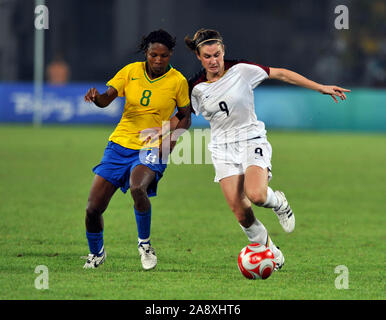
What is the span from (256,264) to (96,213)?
162 centimetres

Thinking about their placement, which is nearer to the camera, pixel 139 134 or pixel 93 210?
pixel 93 210

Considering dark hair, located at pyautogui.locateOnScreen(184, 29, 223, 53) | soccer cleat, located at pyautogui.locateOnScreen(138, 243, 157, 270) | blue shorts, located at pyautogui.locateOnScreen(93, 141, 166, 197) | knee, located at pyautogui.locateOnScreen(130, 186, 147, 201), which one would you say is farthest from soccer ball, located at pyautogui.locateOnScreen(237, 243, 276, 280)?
dark hair, located at pyautogui.locateOnScreen(184, 29, 223, 53)

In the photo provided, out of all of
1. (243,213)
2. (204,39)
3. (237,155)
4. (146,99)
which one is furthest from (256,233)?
(204,39)

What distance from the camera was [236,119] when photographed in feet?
25.2

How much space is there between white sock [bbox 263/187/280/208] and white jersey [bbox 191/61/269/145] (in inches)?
21.2

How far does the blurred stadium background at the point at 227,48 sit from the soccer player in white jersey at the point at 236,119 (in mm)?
21966

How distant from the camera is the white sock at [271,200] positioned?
7.63 m

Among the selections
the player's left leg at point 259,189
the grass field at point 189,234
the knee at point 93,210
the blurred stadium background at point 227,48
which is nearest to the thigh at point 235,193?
the player's left leg at point 259,189

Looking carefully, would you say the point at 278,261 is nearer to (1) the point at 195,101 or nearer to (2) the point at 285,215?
(2) the point at 285,215

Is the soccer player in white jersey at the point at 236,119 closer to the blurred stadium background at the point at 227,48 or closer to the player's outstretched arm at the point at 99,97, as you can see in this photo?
the player's outstretched arm at the point at 99,97

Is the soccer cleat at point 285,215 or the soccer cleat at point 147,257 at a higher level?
the soccer cleat at point 285,215

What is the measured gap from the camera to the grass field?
265 inches

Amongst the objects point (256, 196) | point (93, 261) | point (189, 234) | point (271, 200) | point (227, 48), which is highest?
point (256, 196)
